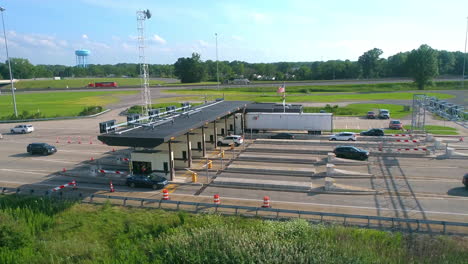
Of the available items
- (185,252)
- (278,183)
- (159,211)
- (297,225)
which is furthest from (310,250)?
(278,183)

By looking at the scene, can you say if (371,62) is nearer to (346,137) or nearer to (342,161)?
(346,137)

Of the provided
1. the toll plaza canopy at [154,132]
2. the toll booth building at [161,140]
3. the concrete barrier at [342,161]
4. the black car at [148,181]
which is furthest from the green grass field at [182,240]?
the concrete barrier at [342,161]

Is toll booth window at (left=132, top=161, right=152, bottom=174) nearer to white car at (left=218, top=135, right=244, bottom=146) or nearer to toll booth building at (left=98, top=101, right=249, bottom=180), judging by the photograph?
toll booth building at (left=98, top=101, right=249, bottom=180)

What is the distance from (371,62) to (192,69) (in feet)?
239

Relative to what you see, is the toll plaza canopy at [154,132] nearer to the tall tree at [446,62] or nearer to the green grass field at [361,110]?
the green grass field at [361,110]

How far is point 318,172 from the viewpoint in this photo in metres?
27.5

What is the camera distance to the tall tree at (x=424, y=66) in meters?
95.7

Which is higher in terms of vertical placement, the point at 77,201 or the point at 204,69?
the point at 204,69

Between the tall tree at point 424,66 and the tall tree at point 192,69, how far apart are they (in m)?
80.3

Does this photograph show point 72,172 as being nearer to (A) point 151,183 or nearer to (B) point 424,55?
(A) point 151,183

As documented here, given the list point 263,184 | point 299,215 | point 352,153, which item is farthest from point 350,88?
point 299,215

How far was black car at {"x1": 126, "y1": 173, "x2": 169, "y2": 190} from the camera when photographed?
24438mm

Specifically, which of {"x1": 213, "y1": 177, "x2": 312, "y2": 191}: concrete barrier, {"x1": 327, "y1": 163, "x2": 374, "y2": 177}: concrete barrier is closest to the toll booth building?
{"x1": 213, "y1": 177, "x2": 312, "y2": 191}: concrete barrier

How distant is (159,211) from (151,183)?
4.75 meters
